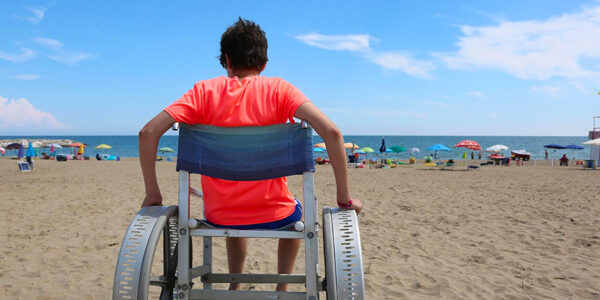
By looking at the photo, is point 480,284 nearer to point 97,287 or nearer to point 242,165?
point 242,165

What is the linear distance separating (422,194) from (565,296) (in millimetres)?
7009

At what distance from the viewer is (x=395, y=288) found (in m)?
3.53

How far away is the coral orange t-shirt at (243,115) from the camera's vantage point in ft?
5.39

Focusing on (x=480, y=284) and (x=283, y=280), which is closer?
(x=283, y=280)

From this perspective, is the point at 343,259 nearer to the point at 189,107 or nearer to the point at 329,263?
the point at 329,263

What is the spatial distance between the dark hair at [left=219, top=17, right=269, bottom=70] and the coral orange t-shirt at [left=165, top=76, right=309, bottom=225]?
106 mm

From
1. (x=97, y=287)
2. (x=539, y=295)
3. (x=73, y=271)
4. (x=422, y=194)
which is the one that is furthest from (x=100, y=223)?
(x=422, y=194)

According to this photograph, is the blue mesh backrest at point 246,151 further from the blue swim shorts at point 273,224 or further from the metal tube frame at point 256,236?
the blue swim shorts at point 273,224

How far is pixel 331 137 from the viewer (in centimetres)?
154

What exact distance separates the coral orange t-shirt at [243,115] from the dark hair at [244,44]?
11cm

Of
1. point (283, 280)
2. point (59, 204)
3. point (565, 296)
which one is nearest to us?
point (283, 280)

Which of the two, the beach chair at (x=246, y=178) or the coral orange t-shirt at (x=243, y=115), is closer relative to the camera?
the beach chair at (x=246, y=178)

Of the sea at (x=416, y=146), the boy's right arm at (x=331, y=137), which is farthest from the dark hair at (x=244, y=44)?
the sea at (x=416, y=146)

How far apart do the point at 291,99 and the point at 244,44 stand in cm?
38
